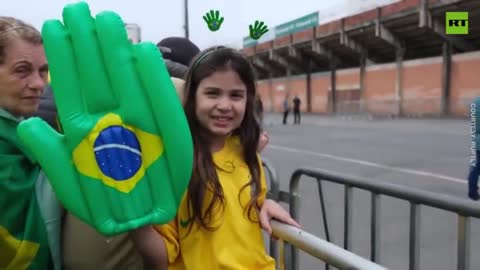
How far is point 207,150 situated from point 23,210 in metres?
0.59

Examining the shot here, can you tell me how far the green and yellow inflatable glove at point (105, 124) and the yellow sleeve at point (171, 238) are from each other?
0.40 metres

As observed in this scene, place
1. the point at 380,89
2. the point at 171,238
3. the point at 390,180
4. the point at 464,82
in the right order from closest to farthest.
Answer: the point at 171,238 < the point at 390,180 < the point at 464,82 < the point at 380,89

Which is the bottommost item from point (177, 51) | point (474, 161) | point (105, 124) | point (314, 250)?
point (474, 161)

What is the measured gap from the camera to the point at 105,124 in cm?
109

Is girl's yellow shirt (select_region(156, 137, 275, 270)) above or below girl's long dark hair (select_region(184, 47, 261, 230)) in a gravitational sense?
below

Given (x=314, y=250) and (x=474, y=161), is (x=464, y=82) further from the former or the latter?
(x=314, y=250)

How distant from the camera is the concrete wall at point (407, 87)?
24047 mm

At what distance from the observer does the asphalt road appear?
4184 mm

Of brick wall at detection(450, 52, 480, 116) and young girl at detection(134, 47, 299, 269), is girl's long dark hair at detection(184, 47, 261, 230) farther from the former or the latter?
brick wall at detection(450, 52, 480, 116)

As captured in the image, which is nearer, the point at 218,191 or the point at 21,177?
the point at 21,177

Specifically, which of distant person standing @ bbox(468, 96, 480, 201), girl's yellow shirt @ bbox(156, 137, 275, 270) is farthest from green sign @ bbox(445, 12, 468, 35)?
girl's yellow shirt @ bbox(156, 137, 275, 270)

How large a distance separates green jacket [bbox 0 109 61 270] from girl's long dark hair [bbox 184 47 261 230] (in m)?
0.43

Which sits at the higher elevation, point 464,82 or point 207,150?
point 464,82

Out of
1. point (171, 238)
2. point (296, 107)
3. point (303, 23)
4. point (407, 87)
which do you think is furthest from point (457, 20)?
point (171, 238)
